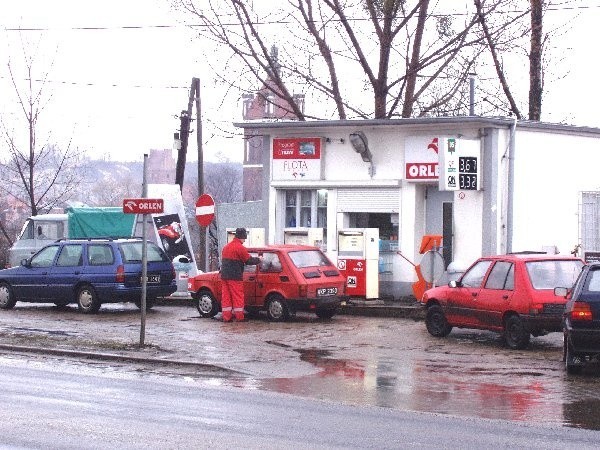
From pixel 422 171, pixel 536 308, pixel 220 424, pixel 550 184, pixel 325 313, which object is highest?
pixel 422 171

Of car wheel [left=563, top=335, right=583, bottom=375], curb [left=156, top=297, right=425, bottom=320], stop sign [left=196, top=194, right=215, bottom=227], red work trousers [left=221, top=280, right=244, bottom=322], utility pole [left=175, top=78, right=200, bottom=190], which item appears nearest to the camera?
car wheel [left=563, top=335, right=583, bottom=375]

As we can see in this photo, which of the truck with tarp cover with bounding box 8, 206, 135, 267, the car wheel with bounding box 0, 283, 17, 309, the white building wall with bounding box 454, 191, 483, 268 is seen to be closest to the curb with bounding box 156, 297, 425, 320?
the white building wall with bounding box 454, 191, 483, 268

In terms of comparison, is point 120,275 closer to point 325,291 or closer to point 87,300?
point 87,300

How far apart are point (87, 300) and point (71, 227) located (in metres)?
8.31

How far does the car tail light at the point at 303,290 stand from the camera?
23297 mm

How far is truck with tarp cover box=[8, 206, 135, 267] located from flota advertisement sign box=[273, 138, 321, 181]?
6.98 meters

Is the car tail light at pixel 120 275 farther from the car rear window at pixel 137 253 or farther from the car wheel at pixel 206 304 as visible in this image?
the car wheel at pixel 206 304

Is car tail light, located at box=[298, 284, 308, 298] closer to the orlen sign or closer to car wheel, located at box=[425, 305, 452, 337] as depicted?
car wheel, located at box=[425, 305, 452, 337]

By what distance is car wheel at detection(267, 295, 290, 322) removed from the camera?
23.7 m

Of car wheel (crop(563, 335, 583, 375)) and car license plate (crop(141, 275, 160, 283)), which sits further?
car license plate (crop(141, 275, 160, 283))

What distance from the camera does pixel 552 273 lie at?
62.3ft

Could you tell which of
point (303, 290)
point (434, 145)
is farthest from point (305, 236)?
point (303, 290)

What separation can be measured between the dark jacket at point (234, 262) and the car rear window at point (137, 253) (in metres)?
3.66

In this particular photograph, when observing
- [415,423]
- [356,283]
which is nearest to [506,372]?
[415,423]
